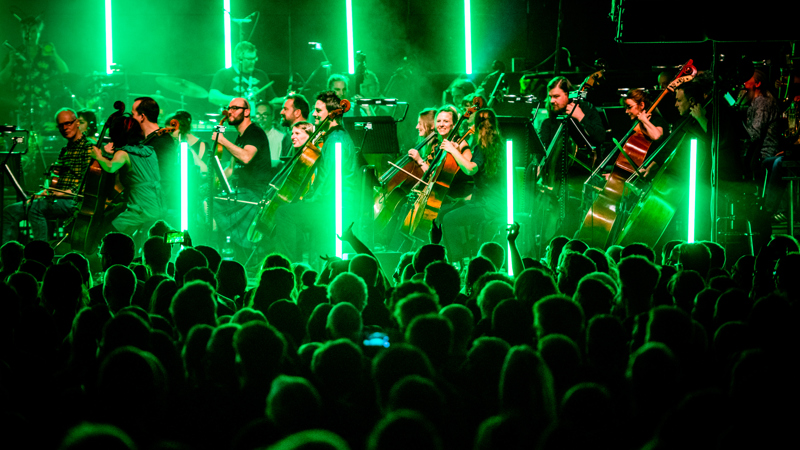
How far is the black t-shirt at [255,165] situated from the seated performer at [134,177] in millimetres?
878

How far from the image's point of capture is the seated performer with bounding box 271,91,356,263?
6.09 metres

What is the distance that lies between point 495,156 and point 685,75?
6.01 ft

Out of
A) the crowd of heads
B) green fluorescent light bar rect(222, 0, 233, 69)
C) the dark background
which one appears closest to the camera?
the crowd of heads

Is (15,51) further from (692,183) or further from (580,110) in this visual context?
(692,183)

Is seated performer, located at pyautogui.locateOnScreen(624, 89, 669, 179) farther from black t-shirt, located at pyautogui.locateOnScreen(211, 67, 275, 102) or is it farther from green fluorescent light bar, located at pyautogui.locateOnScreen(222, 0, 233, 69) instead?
green fluorescent light bar, located at pyautogui.locateOnScreen(222, 0, 233, 69)

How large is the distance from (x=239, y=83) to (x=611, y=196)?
21.8ft

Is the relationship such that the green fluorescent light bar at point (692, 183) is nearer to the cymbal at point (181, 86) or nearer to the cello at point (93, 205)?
the cello at point (93, 205)

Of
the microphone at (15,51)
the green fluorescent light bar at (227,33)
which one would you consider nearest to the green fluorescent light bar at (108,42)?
the microphone at (15,51)

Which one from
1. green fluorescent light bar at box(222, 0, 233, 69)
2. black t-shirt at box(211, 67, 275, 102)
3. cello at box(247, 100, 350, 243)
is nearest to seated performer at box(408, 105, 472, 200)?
cello at box(247, 100, 350, 243)

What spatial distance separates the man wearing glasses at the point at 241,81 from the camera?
10438 millimetres

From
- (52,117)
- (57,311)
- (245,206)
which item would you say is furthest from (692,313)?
(52,117)

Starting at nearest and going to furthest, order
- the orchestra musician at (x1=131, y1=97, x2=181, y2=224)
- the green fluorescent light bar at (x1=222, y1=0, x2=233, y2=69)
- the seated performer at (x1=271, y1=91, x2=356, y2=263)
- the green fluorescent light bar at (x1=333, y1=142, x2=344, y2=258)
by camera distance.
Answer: the green fluorescent light bar at (x1=333, y1=142, x2=344, y2=258)
the seated performer at (x1=271, y1=91, x2=356, y2=263)
the orchestra musician at (x1=131, y1=97, x2=181, y2=224)
the green fluorescent light bar at (x1=222, y1=0, x2=233, y2=69)

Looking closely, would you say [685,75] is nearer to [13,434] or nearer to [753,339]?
[753,339]

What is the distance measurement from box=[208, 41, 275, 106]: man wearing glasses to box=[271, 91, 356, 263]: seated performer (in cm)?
448
